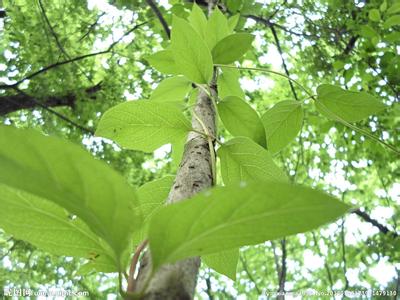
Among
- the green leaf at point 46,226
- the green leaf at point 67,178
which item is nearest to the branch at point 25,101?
the green leaf at point 46,226

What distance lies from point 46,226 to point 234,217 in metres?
0.20

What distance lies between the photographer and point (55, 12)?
2809 millimetres

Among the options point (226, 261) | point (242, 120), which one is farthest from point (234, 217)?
point (242, 120)

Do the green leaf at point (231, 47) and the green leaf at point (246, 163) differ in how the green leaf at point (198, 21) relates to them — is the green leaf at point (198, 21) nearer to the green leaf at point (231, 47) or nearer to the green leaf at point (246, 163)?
the green leaf at point (231, 47)

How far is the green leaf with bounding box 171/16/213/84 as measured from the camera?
58 centimetres

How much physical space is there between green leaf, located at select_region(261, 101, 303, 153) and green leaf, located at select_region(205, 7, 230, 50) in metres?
0.21

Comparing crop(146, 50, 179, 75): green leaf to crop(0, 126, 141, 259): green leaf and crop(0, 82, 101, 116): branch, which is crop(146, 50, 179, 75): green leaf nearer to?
crop(0, 126, 141, 259): green leaf

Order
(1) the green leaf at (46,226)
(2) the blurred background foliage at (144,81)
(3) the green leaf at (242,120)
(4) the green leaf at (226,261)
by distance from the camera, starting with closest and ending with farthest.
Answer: (1) the green leaf at (46,226), (4) the green leaf at (226,261), (3) the green leaf at (242,120), (2) the blurred background foliage at (144,81)

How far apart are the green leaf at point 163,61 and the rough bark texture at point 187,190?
0.22 m

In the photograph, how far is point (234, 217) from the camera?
0.26m

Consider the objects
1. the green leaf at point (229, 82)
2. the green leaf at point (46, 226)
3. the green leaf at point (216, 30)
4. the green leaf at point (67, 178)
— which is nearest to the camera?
the green leaf at point (67, 178)

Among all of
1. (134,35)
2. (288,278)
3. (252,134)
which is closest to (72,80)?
(134,35)

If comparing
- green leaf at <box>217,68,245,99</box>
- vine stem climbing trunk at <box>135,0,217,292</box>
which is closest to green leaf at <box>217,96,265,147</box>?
vine stem climbing trunk at <box>135,0,217,292</box>

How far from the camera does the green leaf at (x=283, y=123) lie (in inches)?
30.8
